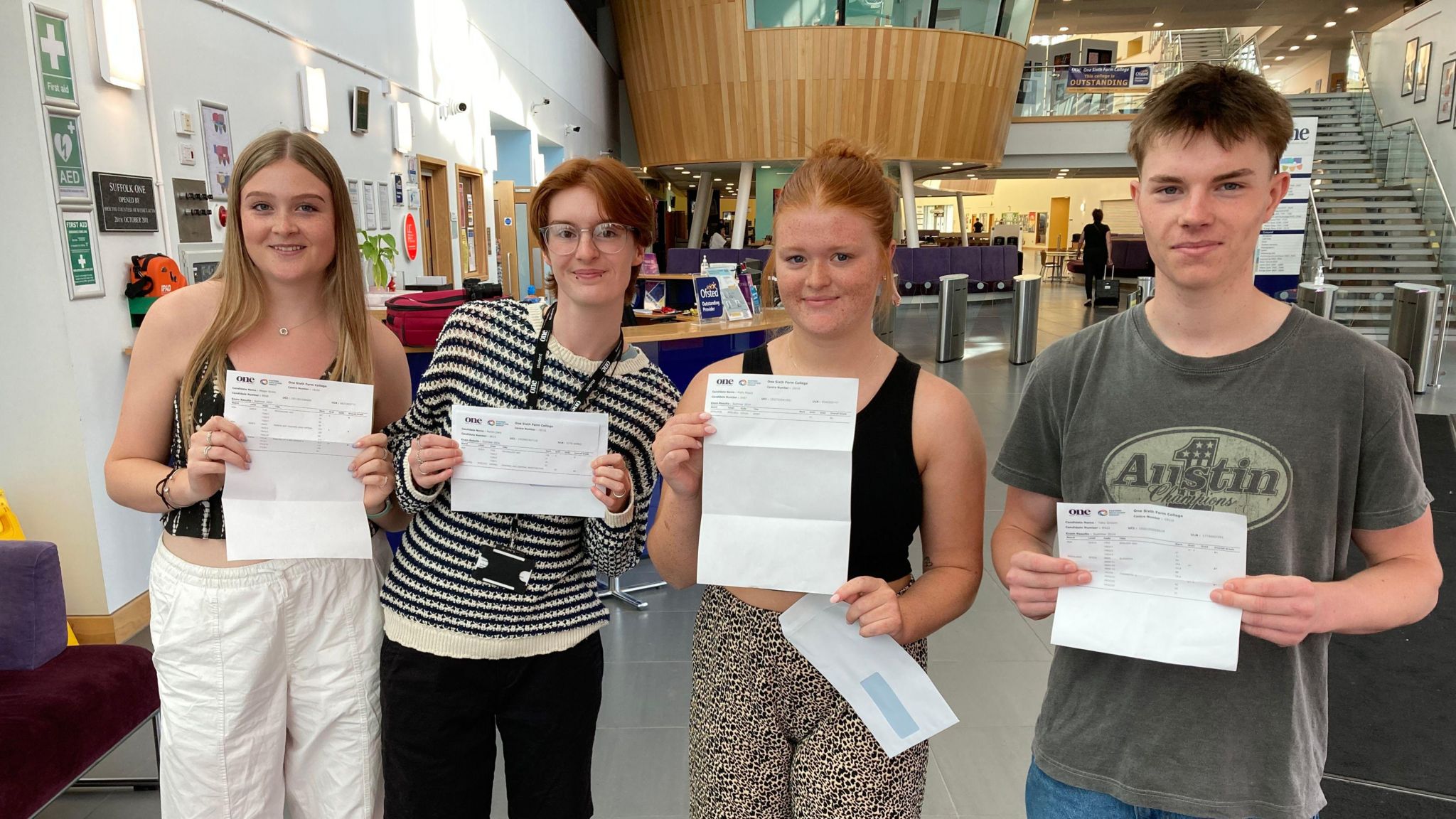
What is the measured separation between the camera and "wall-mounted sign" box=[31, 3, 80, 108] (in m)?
3.46

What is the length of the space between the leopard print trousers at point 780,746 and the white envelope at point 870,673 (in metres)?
0.05

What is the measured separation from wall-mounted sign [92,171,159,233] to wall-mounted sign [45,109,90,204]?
82 millimetres

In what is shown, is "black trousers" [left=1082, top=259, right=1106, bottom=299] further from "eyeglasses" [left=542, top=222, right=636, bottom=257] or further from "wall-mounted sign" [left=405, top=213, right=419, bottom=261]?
"eyeglasses" [left=542, top=222, right=636, bottom=257]

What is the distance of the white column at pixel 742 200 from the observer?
19.1 meters

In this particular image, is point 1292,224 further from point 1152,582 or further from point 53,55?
point 53,55

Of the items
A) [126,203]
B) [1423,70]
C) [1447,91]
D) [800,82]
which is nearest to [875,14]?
[800,82]

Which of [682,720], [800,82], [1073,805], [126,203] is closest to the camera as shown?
[1073,805]

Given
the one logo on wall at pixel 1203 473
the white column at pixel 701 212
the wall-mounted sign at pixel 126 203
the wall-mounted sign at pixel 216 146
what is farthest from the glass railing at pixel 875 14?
the one logo on wall at pixel 1203 473

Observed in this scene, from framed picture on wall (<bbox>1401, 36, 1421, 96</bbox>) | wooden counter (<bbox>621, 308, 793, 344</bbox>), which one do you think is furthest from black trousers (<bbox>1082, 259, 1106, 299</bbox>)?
wooden counter (<bbox>621, 308, 793, 344</bbox>)

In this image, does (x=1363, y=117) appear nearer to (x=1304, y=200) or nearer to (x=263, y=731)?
(x=1304, y=200)

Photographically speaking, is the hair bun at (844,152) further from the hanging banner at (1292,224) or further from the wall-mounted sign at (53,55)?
the hanging banner at (1292,224)

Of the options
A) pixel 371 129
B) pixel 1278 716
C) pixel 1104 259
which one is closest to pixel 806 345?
pixel 1278 716

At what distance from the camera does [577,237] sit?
1.49 metres

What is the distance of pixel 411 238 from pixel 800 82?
11331mm
